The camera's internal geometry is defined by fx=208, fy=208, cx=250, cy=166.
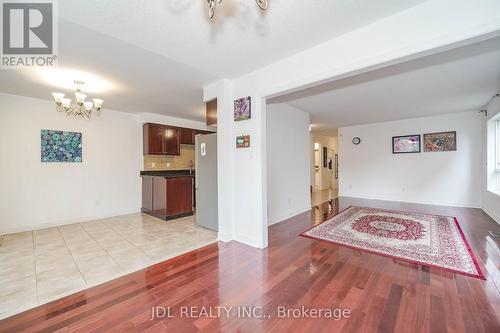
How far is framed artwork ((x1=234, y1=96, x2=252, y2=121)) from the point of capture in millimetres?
3030

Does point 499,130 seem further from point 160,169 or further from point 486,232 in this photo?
point 160,169

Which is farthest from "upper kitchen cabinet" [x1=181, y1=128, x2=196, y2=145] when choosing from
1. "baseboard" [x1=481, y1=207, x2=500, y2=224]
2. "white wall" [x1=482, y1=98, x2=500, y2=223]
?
"baseboard" [x1=481, y1=207, x2=500, y2=224]

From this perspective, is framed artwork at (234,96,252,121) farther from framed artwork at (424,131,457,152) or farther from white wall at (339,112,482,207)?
framed artwork at (424,131,457,152)

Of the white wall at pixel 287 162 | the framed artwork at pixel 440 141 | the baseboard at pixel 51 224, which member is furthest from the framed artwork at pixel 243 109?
the framed artwork at pixel 440 141

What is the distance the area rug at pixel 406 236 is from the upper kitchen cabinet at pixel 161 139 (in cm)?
410

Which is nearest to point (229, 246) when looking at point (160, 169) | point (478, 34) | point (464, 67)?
point (478, 34)

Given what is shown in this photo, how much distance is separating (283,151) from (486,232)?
146 inches

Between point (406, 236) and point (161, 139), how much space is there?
18.4 feet

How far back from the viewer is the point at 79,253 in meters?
2.88

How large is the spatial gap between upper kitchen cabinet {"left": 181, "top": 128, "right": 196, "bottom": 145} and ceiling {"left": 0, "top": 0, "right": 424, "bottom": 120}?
270 cm

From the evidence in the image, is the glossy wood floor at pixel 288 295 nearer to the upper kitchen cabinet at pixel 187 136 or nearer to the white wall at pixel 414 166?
the white wall at pixel 414 166

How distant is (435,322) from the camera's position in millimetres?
1583

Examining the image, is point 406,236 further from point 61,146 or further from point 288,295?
point 61,146

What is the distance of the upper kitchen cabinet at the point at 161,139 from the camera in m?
5.32
